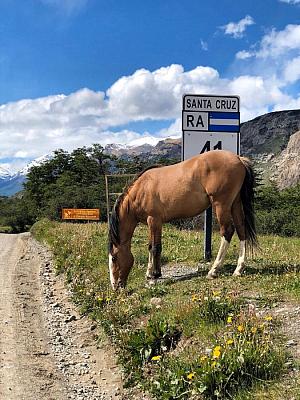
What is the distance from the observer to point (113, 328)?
20.0 feet

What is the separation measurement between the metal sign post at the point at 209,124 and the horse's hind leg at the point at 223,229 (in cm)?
196

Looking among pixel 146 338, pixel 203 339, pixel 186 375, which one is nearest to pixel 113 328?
pixel 146 338

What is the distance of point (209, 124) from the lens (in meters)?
10.2

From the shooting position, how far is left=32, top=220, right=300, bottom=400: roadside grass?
3.98 meters

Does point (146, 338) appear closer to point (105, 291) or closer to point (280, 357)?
point (280, 357)

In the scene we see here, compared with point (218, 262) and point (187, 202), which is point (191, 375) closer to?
point (218, 262)

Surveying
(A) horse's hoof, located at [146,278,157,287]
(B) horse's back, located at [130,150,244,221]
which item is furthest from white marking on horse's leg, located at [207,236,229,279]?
(A) horse's hoof, located at [146,278,157,287]

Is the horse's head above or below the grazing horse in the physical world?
below

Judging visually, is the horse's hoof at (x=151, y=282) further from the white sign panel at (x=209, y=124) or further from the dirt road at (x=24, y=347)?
the white sign panel at (x=209, y=124)

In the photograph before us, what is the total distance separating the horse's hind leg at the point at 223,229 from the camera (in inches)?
315

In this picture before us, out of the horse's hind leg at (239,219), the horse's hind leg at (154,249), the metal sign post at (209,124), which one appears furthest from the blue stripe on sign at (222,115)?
the horse's hind leg at (154,249)

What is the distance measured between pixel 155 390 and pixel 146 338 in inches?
38.8

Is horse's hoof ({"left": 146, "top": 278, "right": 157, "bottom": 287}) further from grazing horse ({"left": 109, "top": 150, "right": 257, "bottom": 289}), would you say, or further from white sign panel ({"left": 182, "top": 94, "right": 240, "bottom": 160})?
white sign panel ({"left": 182, "top": 94, "right": 240, "bottom": 160})

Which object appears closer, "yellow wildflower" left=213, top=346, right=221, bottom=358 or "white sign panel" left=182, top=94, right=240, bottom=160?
"yellow wildflower" left=213, top=346, right=221, bottom=358
